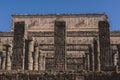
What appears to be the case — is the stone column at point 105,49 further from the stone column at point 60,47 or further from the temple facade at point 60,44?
the stone column at point 60,47

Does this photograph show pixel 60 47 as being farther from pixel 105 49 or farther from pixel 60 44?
pixel 105 49

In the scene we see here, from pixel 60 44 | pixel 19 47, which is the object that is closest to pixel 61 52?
pixel 60 44

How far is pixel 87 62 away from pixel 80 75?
12.1 meters

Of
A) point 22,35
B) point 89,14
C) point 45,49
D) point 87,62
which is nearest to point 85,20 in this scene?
point 89,14

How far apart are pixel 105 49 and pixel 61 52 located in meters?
3.05

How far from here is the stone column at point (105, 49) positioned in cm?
2650

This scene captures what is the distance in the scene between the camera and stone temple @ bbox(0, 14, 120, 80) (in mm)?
25203

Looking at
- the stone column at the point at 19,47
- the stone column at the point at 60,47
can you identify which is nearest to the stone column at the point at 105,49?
the stone column at the point at 60,47

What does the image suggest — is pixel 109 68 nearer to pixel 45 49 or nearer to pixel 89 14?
pixel 45 49

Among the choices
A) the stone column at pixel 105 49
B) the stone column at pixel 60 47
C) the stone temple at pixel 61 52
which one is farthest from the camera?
the stone column at pixel 60 47

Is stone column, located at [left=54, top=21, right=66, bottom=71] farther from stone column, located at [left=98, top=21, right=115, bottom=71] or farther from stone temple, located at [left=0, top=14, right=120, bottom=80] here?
stone column, located at [left=98, top=21, right=115, bottom=71]

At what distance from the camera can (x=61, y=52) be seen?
88.5ft

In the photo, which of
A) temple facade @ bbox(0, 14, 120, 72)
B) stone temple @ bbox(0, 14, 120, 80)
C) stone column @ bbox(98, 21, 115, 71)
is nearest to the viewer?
stone temple @ bbox(0, 14, 120, 80)

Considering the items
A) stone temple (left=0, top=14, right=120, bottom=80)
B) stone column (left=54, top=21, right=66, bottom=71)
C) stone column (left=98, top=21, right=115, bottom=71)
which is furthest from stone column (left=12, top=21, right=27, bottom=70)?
stone column (left=98, top=21, right=115, bottom=71)
